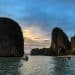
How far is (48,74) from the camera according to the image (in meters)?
67.0

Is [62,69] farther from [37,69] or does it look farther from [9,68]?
[9,68]

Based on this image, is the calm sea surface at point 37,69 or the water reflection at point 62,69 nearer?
the water reflection at point 62,69

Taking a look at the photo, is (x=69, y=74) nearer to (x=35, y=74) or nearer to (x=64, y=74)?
(x=64, y=74)

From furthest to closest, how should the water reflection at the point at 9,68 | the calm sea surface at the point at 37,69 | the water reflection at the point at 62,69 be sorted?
1. the water reflection at the point at 9,68
2. the calm sea surface at the point at 37,69
3. the water reflection at the point at 62,69

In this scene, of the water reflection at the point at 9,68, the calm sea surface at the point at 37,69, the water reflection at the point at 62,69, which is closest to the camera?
the water reflection at the point at 62,69

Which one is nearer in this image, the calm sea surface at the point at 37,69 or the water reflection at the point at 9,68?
the calm sea surface at the point at 37,69

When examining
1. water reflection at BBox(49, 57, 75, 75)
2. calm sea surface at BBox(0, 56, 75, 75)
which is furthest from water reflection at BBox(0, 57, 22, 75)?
water reflection at BBox(49, 57, 75, 75)

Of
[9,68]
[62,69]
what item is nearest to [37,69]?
[62,69]

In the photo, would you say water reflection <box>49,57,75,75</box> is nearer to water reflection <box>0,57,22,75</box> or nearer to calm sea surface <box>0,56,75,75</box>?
calm sea surface <box>0,56,75,75</box>

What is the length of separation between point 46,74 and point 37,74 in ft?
5.97

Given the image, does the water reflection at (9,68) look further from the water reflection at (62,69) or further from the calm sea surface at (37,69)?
the water reflection at (62,69)

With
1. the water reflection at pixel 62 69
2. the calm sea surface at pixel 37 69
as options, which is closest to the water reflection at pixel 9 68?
the calm sea surface at pixel 37 69

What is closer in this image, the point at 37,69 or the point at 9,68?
the point at 37,69

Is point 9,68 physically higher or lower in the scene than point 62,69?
higher
